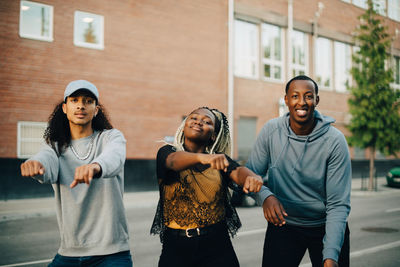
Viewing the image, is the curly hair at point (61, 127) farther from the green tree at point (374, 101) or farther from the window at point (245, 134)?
the window at point (245, 134)

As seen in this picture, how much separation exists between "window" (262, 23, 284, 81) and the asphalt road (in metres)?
11.8

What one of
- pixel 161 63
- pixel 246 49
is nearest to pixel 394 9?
pixel 246 49

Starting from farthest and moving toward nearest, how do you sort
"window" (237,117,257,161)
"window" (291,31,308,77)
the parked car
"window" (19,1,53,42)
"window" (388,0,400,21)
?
1. "window" (388,0,400,21)
2. "window" (291,31,308,77)
3. "window" (237,117,257,161)
4. the parked car
5. "window" (19,1,53,42)

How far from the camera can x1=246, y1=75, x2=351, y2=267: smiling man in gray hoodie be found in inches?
121

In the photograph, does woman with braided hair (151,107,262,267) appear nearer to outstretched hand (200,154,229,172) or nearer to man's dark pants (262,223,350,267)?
outstretched hand (200,154,229,172)

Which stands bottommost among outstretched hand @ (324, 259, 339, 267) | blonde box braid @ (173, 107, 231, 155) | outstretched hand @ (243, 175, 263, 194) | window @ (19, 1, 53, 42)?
outstretched hand @ (324, 259, 339, 267)

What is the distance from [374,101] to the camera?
18.6 m

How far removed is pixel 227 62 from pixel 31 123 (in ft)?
31.5

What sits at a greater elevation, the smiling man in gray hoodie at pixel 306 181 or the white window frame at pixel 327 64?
the white window frame at pixel 327 64

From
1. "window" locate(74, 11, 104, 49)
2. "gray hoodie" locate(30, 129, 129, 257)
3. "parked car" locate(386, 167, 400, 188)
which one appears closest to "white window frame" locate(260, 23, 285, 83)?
"parked car" locate(386, 167, 400, 188)

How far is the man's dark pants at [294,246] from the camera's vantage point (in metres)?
3.12

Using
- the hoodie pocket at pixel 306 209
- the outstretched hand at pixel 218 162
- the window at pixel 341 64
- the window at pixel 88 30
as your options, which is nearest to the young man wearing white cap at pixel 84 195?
the outstretched hand at pixel 218 162

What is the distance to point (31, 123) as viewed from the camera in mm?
14820

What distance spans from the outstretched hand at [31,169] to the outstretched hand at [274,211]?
1.47m
